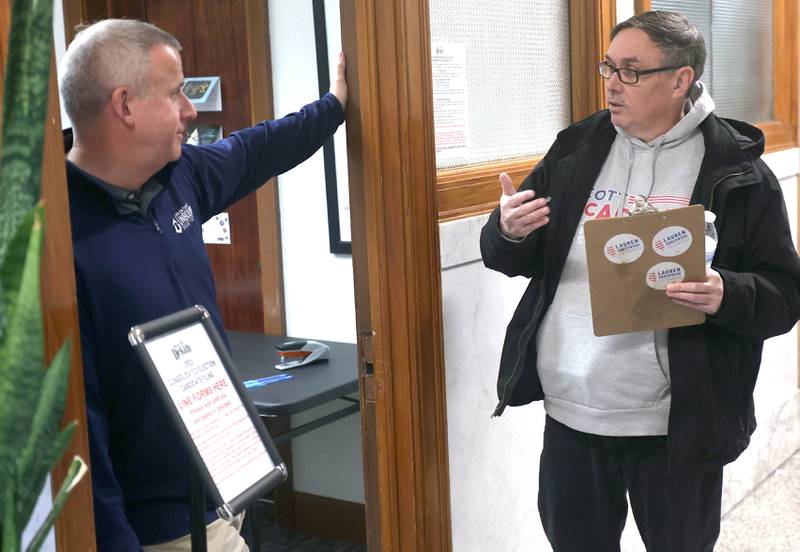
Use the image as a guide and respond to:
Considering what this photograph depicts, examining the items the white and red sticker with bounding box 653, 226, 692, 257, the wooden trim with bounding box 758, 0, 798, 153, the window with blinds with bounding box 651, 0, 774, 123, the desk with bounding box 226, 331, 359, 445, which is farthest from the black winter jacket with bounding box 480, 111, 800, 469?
the wooden trim with bounding box 758, 0, 798, 153

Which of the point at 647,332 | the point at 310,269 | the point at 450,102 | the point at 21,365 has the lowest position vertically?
the point at 310,269

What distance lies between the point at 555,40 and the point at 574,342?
3.39ft

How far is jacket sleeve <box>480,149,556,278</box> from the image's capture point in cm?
206

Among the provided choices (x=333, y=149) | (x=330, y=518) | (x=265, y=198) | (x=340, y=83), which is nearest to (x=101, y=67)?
(x=340, y=83)

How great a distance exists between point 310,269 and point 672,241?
1.79 metres

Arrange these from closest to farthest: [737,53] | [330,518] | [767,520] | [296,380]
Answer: [296,380] → [767,520] → [330,518] → [737,53]

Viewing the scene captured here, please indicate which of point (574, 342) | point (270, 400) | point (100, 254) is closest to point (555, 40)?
point (574, 342)

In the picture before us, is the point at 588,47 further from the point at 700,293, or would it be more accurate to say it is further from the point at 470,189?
the point at 700,293

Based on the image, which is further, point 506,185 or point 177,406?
point 506,185

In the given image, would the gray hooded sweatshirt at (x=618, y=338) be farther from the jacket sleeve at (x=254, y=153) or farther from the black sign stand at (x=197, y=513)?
the black sign stand at (x=197, y=513)

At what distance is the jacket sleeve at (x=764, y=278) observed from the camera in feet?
6.27

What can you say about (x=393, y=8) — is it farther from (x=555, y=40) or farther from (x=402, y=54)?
(x=555, y=40)

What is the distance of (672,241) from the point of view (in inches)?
73.1

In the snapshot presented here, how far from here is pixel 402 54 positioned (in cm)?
206
